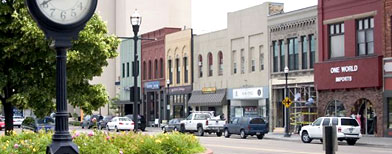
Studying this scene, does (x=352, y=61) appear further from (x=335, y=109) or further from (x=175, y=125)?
(x=175, y=125)

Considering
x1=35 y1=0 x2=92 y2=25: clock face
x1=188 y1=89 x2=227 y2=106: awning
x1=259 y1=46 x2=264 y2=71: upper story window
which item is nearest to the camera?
x1=35 y1=0 x2=92 y2=25: clock face

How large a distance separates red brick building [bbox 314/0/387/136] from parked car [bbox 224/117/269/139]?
4.53 meters

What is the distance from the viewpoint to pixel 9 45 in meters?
21.4

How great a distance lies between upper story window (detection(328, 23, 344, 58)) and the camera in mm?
46469

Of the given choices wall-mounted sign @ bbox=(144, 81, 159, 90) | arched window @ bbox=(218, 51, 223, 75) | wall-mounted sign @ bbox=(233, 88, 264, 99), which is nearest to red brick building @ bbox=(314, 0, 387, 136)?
wall-mounted sign @ bbox=(233, 88, 264, 99)

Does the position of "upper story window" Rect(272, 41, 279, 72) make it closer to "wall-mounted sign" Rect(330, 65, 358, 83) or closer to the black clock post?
"wall-mounted sign" Rect(330, 65, 358, 83)

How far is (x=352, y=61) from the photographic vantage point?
45000 mm

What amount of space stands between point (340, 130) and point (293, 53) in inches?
613

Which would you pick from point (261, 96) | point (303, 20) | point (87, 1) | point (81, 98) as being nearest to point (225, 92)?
point (261, 96)

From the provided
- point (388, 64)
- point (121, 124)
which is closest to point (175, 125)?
point (121, 124)

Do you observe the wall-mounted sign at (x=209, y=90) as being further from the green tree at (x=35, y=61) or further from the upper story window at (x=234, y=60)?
the green tree at (x=35, y=61)

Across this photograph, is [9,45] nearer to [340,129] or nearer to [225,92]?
[340,129]

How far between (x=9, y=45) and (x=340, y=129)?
20.7 m

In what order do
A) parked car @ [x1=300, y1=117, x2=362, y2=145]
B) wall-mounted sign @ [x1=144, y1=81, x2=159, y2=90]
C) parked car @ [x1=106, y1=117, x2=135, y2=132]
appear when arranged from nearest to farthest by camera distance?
parked car @ [x1=300, y1=117, x2=362, y2=145] < parked car @ [x1=106, y1=117, x2=135, y2=132] < wall-mounted sign @ [x1=144, y1=81, x2=159, y2=90]
